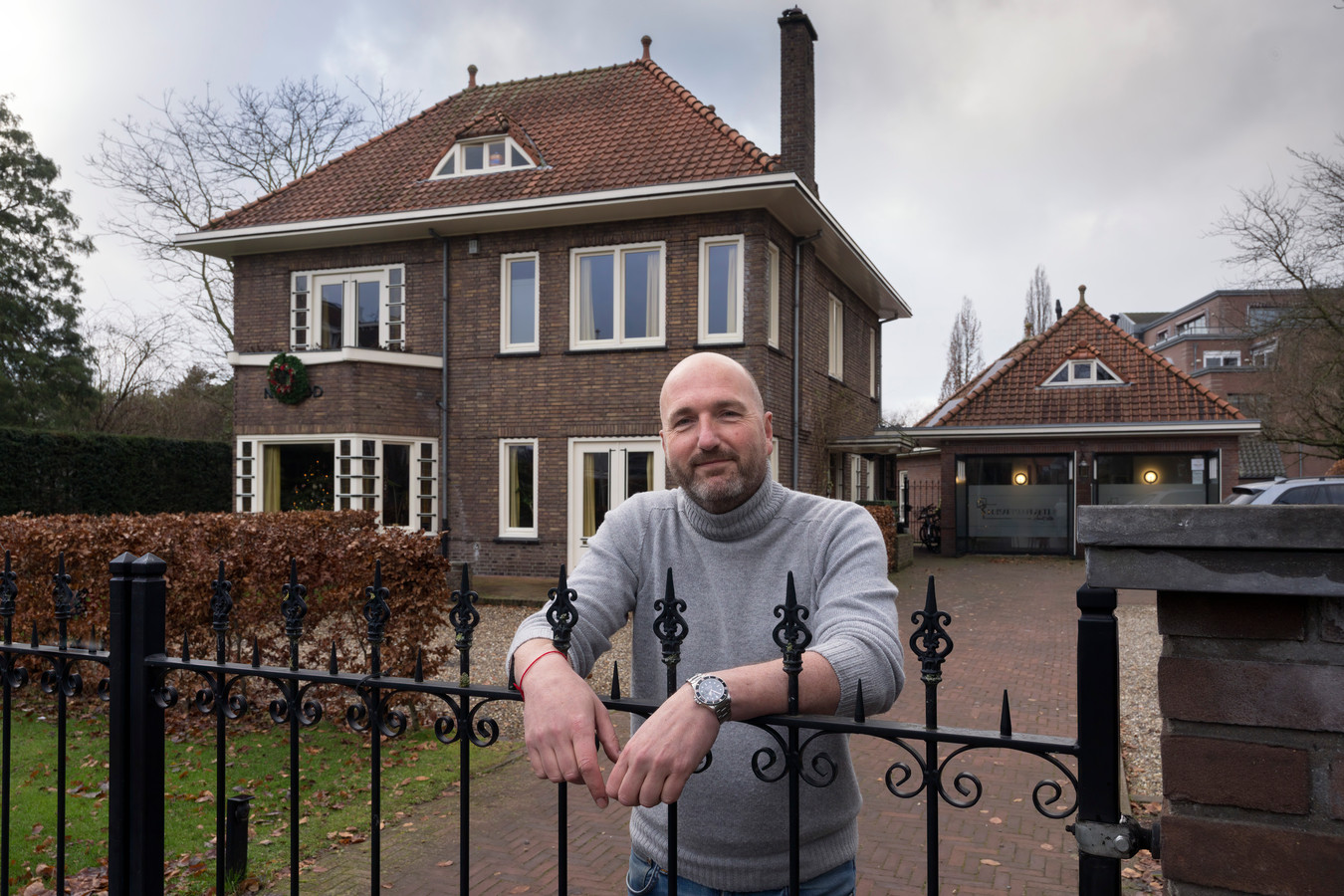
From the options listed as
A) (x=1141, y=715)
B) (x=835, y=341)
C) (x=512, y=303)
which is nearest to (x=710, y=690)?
(x=1141, y=715)

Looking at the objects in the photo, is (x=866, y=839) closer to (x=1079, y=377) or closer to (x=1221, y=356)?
(x=1079, y=377)

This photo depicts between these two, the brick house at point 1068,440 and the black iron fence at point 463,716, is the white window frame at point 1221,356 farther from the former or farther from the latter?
the black iron fence at point 463,716

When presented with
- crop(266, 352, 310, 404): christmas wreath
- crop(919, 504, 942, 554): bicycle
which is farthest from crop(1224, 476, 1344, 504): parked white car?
crop(266, 352, 310, 404): christmas wreath

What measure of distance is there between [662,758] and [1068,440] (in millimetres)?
21573

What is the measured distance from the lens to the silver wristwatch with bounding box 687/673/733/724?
4.98ft

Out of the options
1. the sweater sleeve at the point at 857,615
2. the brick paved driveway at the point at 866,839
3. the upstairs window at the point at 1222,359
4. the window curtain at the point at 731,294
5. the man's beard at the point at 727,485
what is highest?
the upstairs window at the point at 1222,359

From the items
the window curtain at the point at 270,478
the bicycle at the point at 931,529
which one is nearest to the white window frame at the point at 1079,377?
the bicycle at the point at 931,529

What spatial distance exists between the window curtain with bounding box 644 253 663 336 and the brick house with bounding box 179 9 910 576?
0.03 m

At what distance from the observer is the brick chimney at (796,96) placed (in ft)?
53.7

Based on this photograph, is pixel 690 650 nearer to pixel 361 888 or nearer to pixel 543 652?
pixel 543 652

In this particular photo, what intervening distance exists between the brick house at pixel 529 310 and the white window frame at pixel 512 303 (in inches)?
1.5

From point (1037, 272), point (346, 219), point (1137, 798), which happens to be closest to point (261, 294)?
point (346, 219)

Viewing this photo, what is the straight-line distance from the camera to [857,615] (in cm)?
171

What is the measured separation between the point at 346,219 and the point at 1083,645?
53.3 ft
